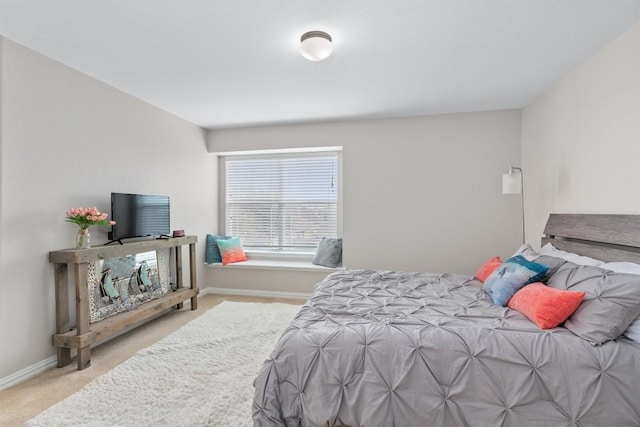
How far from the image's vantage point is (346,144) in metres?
4.22

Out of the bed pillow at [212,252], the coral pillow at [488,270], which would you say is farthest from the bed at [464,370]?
the bed pillow at [212,252]

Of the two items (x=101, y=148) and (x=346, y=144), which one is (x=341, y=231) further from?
(x=101, y=148)

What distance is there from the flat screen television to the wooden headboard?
3996mm

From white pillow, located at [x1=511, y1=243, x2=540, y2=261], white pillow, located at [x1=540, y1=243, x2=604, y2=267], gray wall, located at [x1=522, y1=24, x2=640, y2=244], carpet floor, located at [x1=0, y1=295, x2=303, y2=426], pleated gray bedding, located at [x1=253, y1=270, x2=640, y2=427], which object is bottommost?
carpet floor, located at [x1=0, y1=295, x2=303, y2=426]

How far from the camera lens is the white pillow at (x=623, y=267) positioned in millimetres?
1779

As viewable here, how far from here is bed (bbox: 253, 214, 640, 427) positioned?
146 centimetres

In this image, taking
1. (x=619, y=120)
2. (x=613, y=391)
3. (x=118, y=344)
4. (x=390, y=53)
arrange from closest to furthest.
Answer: (x=613, y=391) → (x=619, y=120) → (x=390, y=53) → (x=118, y=344)

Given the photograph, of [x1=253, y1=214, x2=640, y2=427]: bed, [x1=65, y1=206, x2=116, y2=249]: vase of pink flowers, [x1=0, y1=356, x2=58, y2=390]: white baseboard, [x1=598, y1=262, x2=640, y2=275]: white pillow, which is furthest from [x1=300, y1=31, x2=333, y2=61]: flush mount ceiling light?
[x1=0, y1=356, x2=58, y2=390]: white baseboard

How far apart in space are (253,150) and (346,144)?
1388mm

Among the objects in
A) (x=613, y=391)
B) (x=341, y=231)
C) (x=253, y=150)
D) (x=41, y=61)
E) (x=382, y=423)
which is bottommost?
(x=382, y=423)

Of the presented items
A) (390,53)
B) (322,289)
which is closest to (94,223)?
(322,289)

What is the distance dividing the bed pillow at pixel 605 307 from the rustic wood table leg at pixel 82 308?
333 cm

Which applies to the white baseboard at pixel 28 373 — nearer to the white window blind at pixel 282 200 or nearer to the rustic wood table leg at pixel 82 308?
the rustic wood table leg at pixel 82 308

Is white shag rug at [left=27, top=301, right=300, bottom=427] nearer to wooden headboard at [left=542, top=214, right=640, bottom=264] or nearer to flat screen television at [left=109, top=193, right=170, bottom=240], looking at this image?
flat screen television at [left=109, top=193, right=170, bottom=240]
